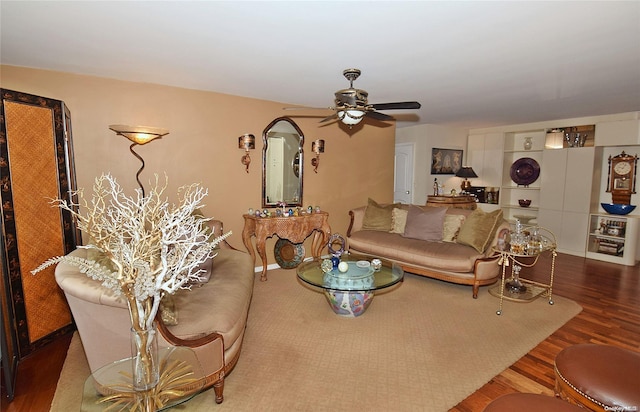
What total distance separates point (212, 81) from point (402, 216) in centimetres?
310

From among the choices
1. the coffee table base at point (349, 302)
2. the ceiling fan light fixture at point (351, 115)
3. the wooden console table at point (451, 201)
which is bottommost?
the coffee table base at point (349, 302)

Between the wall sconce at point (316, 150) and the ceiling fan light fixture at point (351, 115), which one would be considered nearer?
Result: the ceiling fan light fixture at point (351, 115)

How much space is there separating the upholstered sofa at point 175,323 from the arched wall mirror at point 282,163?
241 centimetres

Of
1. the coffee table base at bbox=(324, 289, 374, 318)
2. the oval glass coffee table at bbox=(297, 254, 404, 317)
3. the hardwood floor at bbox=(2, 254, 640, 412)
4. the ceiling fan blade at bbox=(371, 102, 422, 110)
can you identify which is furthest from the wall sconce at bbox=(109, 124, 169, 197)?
the coffee table base at bbox=(324, 289, 374, 318)

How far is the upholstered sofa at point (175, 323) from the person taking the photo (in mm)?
1789

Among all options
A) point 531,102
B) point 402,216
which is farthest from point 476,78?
point 402,216

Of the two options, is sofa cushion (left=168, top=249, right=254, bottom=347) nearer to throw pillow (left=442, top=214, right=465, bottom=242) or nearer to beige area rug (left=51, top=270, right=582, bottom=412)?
beige area rug (left=51, top=270, right=582, bottom=412)

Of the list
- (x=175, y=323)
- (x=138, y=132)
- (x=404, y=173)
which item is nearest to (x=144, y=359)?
(x=175, y=323)

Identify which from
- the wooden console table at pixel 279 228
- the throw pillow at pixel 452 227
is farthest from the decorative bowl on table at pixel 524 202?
the wooden console table at pixel 279 228

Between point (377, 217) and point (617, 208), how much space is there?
3.94 m

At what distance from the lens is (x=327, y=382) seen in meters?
2.28

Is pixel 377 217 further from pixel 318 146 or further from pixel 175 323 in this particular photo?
pixel 175 323

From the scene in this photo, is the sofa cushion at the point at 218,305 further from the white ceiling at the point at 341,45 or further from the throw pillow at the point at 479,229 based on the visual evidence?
the throw pillow at the point at 479,229

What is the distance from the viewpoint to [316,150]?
16.5 feet
